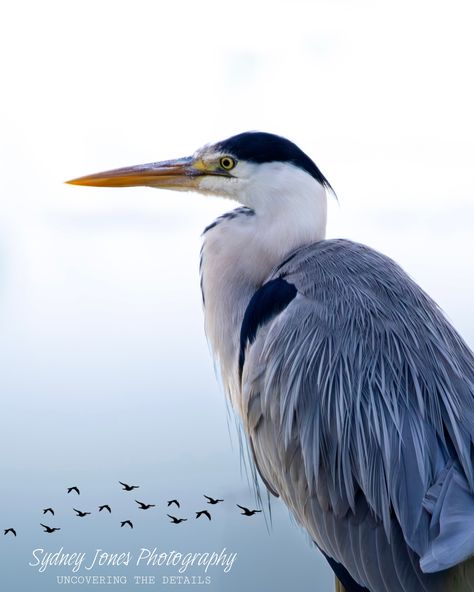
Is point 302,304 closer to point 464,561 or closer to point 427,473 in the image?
point 427,473

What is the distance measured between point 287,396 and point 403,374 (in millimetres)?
236

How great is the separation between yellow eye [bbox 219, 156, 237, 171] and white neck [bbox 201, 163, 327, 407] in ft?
0.22

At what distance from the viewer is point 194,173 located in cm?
192

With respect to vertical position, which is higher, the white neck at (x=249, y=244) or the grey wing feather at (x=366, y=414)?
the white neck at (x=249, y=244)

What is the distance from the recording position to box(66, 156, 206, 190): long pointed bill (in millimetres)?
1923

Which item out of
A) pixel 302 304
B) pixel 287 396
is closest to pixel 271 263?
pixel 302 304

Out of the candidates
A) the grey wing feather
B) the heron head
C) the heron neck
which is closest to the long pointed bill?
the heron head

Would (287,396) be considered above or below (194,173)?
below

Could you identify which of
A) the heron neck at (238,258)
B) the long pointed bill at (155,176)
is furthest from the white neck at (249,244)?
the long pointed bill at (155,176)

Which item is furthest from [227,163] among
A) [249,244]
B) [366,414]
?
[366,414]

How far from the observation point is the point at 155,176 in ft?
6.46

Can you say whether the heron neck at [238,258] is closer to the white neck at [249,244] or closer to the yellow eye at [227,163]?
the white neck at [249,244]

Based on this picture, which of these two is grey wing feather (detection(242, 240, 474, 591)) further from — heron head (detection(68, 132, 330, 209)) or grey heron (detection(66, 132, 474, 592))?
heron head (detection(68, 132, 330, 209))

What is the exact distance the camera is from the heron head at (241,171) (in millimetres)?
1786
